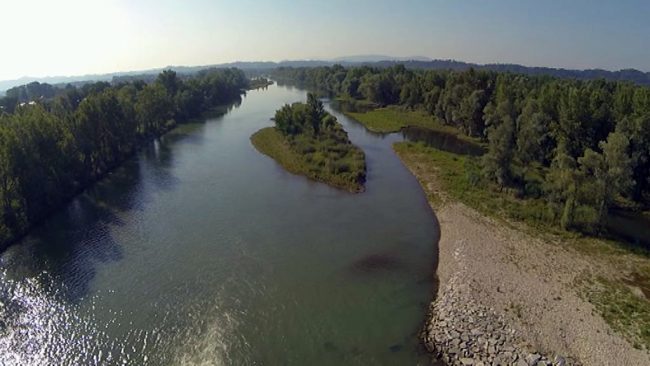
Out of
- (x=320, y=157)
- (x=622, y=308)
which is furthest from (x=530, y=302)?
(x=320, y=157)

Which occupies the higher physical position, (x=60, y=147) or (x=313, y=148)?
(x=60, y=147)

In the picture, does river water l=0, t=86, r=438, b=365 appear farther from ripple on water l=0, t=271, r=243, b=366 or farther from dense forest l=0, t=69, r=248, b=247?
dense forest l=0, t=69, r=248, b=247

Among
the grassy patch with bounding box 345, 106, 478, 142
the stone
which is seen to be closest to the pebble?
Answer: the stone

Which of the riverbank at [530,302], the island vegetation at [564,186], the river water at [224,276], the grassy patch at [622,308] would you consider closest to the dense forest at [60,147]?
the river water at [224,276]

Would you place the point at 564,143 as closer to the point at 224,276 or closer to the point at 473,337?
the point at 473,337

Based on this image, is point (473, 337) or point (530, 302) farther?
point (530, 302)

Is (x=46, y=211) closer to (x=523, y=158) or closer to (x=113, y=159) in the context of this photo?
(x=113, y=159)
